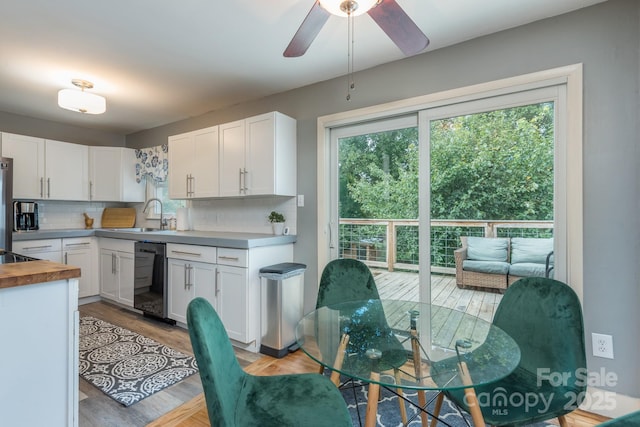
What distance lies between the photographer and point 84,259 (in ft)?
12.5

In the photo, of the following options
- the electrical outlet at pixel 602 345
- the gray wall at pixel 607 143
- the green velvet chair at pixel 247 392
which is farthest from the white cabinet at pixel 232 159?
the electrical outlet at pixel 602 345

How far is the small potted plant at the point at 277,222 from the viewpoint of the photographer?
302 cm

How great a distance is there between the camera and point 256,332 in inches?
104

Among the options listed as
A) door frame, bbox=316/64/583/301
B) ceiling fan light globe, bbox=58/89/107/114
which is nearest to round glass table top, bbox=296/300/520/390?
door frame, bbox=316/64/583/301

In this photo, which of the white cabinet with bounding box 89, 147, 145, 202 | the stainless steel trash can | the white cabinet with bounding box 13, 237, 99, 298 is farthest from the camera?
the white cabinet with bounding box 89, 147, 145, 202

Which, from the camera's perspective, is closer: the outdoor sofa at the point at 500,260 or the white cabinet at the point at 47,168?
the outdoor sofa at the point at 500,260

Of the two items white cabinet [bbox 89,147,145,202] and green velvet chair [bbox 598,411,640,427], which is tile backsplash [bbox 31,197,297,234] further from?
green velvet chair [bbox 598,411,640,427]

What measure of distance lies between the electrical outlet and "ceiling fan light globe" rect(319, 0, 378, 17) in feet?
7.37

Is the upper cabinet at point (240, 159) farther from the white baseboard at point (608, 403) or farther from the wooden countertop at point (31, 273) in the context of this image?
the white baseboard at point (608, 403)

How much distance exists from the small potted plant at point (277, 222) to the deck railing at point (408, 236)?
609 mm

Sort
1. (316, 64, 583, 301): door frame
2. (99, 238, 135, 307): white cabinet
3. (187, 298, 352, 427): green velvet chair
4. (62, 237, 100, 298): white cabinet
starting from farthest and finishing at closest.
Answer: (62, 237, 100, 298): white cabinet, (99, 238, 135, 307): white cabinet, (316, 64, 583, 301): door frame, (187, 298, 352, 427): green velvet chair

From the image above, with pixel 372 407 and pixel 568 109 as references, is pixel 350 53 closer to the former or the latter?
pixel 568 109

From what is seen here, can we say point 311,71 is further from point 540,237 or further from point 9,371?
point 9,371

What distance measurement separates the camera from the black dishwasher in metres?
3.15
